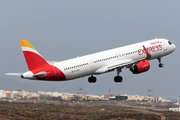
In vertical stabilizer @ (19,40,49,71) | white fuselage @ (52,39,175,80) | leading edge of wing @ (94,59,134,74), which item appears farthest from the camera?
leading edge of wing @ (94,59,134,74)

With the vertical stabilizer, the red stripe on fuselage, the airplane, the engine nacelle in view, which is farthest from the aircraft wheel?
the vertical stabilizer

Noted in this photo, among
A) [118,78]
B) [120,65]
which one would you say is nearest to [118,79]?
[118,78]

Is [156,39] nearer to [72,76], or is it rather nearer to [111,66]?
[111,66]

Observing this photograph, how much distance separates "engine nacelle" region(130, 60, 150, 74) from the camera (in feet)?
189

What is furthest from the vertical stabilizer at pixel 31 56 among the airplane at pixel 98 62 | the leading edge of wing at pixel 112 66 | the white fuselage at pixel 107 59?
the leading edge of wing at pixel 112 66

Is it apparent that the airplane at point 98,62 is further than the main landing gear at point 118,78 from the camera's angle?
No

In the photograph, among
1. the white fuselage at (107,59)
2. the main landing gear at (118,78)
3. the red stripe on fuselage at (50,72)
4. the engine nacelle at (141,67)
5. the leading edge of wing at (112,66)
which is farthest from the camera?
the main landing gear at (118,78)

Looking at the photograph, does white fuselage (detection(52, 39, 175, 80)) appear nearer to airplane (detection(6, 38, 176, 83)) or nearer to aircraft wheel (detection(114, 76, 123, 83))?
airplane (detection(6, 38, 176, 83))

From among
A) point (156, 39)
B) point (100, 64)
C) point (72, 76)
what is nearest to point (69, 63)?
point (72, 76)

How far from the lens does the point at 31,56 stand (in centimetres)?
5091

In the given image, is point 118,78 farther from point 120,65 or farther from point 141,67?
point 141,67

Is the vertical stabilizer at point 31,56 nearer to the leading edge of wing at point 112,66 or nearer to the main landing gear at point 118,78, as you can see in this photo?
the leading edge of wing at point 112,66

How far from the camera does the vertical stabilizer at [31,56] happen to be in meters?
50.3

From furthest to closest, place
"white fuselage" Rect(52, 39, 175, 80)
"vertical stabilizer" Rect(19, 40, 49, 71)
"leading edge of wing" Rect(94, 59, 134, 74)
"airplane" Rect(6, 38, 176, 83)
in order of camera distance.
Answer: "leading edge of wing" Rect(94, 59, 134, 74), "white fuselage" Rect(52, 39, 175, 80), "airplane" Rect(6, 38, 176, 83), "vertical stabilizer" Rect(19, 40, 49, 71)
